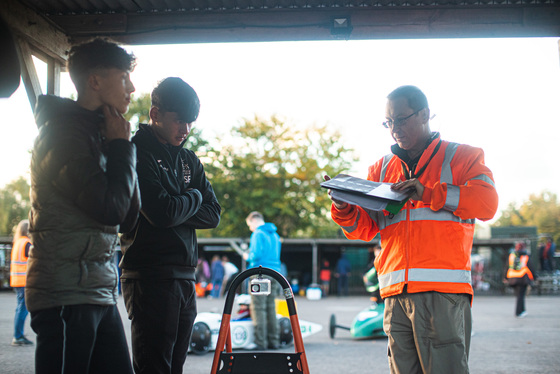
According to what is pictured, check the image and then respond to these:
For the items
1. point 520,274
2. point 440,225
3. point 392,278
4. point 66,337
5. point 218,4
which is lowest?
point 520,274

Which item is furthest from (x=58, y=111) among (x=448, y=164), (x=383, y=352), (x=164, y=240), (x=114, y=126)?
(x=383, y=352)

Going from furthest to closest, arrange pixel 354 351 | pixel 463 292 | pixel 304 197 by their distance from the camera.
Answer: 1. pixel 304 197
2. pixel 354 351
3. pixel 463 292

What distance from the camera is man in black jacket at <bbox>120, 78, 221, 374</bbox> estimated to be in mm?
2707

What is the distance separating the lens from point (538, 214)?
8075cm

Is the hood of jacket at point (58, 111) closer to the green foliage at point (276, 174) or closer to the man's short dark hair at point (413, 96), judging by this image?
the man's short dark hair at point (413, 96)

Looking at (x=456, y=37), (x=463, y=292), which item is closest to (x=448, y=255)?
(x=463, y=292)

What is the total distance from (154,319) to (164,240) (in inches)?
16.5

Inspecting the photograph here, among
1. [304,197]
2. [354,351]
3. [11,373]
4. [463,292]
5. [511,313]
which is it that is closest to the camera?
[463,292]

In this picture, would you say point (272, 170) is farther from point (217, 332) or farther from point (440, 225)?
point (440, 225)

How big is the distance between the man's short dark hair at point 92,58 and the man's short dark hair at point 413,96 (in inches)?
66.4

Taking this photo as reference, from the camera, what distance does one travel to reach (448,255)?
2.95 metres

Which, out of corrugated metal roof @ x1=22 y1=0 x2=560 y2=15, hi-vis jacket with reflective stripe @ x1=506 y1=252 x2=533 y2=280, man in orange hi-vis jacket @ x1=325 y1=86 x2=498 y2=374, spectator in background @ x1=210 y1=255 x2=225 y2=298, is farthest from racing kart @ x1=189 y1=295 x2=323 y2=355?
spectator in background @ x1=210 y1=255 x2=225 y2=298

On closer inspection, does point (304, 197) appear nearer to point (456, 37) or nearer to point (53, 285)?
point (456, 37)

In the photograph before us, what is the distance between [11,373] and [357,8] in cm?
573
